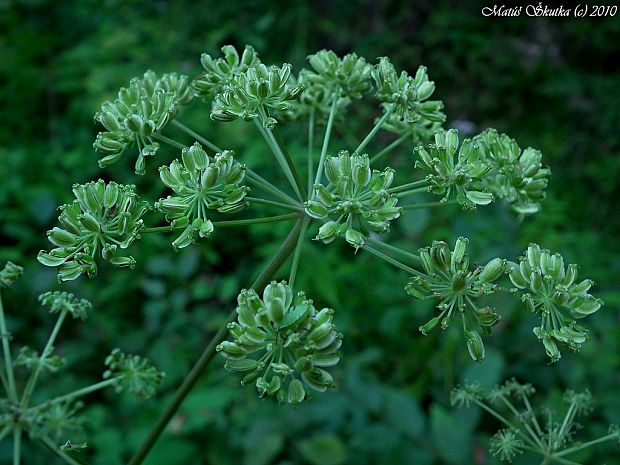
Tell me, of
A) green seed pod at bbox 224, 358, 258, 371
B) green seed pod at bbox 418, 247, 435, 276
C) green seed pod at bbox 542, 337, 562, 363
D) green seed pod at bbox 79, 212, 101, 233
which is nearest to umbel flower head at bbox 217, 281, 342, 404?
green seed pod at bbox 224, 358, 258, 371

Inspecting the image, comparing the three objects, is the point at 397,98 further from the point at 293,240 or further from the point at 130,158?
the point at 130,158

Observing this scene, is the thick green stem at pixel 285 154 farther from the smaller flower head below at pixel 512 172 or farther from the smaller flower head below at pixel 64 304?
the smaller flower head below at pixel 64 304

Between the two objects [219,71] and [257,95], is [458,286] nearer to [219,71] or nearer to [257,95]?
[257,95]

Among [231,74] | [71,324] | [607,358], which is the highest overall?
[231,74]

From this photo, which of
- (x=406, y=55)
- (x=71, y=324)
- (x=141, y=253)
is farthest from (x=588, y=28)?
(x=71, y=324)

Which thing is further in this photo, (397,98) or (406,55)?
(406,55)

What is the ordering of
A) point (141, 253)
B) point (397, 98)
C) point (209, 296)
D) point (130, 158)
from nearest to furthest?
point (397, 98) < point (209, 296) < point (141, 253) < point (130, 158)

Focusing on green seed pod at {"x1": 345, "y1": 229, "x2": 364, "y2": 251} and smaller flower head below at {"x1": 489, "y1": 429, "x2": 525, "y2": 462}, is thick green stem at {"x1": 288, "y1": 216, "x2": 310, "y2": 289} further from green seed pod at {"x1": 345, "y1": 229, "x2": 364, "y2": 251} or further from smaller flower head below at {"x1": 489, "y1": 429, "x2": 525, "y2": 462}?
smaller flower head below at {"x1": 489, "y1": 429, "x2": 525, "y2": 462}
